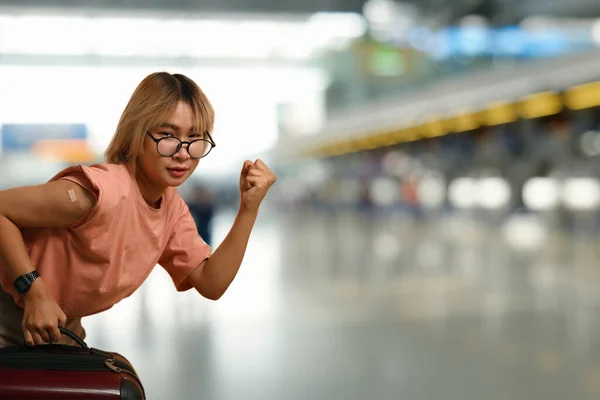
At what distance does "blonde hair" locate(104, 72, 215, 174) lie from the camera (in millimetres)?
1889

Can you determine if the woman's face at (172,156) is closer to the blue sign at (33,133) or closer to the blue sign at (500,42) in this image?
the blue sign at (500,42)

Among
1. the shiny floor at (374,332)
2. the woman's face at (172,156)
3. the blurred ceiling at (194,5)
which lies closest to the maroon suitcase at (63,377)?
the woman's face at (172,156)

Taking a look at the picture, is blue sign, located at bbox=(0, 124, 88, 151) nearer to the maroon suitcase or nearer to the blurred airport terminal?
the blurred airport terminal

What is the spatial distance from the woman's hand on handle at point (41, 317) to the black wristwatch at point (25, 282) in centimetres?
1

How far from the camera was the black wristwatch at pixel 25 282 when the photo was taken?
5.96ft

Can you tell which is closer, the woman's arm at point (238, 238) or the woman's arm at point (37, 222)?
the woman's arm at point (37, 222)

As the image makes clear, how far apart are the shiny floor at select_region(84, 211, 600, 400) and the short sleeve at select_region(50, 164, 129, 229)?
2772 millimetres

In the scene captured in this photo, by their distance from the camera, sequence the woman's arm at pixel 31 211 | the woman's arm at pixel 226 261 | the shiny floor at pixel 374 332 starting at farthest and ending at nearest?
the shiny floor at pixel 374 332 < the woman's arm at pixel 226 261 < the woman's arm at pixel 31 211

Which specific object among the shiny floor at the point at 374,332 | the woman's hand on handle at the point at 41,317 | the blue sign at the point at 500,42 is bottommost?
the shiny floor at the point at 374,332

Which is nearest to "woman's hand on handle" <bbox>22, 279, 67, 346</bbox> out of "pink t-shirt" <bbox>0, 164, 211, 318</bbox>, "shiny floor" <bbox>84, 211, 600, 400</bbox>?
"pink t-shirt" <bbox>0, 164, 211, 318</bbox>

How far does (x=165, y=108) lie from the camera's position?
1885 millimetres

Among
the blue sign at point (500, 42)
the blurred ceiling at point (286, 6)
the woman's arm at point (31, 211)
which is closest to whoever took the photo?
the woman's arm at point (31, 211)

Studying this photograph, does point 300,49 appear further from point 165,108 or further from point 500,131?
point 165,108

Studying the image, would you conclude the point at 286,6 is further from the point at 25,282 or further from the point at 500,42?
the point at 25,282
